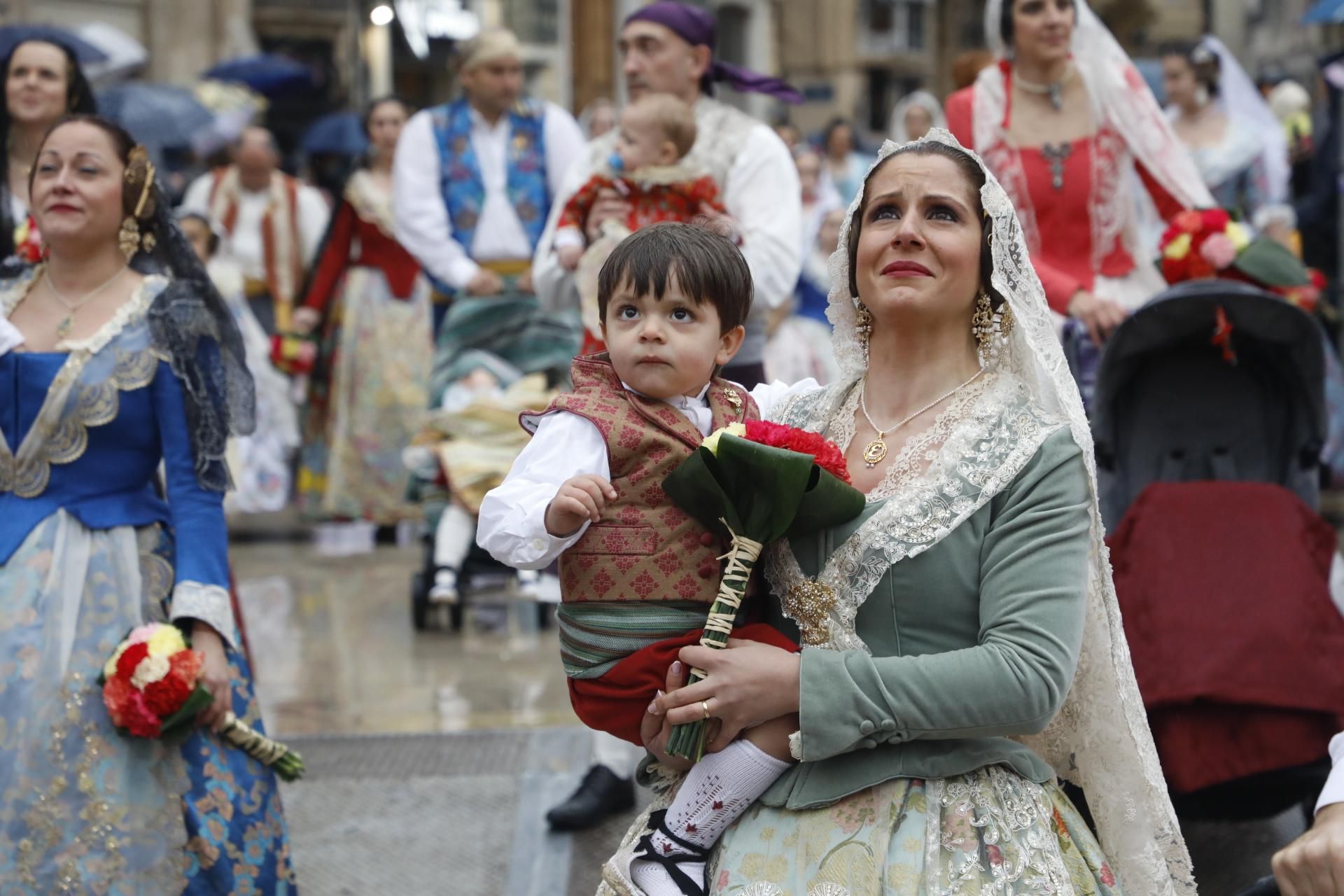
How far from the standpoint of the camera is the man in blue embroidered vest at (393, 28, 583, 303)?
6.37 meters

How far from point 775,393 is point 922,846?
96cm

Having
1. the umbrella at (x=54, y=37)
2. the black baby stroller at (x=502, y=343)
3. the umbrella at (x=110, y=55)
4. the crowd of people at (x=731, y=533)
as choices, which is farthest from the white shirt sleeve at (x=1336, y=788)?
the umbrella at (x=110, y=55)

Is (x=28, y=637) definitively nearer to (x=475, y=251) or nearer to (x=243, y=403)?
(x=243, y=403)

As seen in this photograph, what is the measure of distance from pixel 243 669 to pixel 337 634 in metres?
3.31

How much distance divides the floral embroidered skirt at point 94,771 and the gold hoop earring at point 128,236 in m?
0.59

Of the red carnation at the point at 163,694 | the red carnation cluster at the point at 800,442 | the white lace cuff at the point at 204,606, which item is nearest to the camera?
the red carnation cluster at the point at 800,442

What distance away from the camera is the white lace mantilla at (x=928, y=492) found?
7.47ft

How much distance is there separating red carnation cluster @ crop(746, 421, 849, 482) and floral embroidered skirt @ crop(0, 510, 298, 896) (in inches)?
62.2

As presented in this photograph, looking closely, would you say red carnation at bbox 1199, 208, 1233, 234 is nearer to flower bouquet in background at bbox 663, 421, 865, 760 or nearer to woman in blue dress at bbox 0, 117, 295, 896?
flower bouquet in background at bbox 663, 421, 865, 760

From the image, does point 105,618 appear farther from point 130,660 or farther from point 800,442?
point 800,442

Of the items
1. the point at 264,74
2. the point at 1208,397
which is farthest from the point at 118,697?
the point at 264,74

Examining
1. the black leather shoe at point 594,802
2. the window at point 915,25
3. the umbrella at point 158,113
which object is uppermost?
the window at point 915,25

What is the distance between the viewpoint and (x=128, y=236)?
3432 mm

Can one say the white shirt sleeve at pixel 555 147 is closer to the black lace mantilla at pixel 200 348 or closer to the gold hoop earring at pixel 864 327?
the black lace mantilla at pixel 200 348
